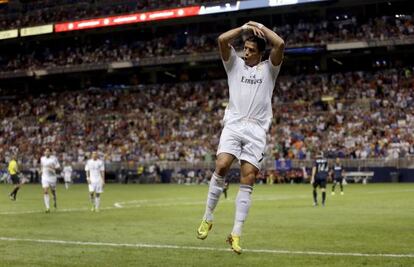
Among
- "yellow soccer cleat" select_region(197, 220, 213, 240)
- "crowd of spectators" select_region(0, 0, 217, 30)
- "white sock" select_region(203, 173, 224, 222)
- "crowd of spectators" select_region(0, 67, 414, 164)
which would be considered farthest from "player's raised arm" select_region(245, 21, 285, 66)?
"crowd of spectators" select_region(0, 0, 217, 30)

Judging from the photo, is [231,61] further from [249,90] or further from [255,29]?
[255,29]

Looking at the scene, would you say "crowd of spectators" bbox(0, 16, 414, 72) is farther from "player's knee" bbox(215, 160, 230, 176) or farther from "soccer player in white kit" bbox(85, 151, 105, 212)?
"player's knee" bbox(215, 160, 230, 176)

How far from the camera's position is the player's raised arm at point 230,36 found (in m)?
9.94

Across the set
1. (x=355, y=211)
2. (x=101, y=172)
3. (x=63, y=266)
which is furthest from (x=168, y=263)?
(x=101, y=172)

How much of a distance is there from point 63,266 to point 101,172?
57.7 feet

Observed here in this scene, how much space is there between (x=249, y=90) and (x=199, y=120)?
5127 cm

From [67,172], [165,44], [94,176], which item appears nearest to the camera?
[94,176]

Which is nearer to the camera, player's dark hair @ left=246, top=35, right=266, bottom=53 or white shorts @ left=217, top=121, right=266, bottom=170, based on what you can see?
player's dark hair @ left=246, top=35, right=266, bottom=53

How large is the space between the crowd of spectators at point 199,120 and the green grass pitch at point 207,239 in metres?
24.5

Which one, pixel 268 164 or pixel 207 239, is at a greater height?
pixel 207 239

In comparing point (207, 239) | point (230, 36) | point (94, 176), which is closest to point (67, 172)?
point (94, 176)

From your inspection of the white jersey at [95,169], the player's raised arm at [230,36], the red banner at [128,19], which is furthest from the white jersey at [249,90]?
the red banner at [128,19]

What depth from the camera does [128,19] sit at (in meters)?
67.9

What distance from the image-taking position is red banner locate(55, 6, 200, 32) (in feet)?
210
